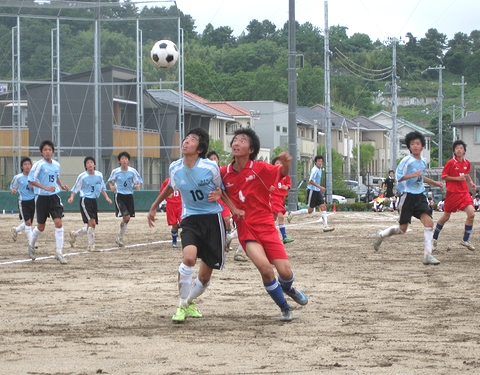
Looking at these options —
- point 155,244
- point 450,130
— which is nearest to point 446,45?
point 450,130

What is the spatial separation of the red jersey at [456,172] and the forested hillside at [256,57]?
979 inches

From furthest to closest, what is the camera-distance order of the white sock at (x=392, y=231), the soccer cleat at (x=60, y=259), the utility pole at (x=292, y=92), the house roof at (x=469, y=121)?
the house roof at (x=469, y=121) → the utility pole at (x=292, y=92) → the white sock at (x=392, y=231) → the soccer cleat at (x=60, y=259)

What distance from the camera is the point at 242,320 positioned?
820cm

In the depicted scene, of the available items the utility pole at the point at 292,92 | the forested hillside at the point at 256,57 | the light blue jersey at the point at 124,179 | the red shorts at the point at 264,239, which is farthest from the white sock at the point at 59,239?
the forested hillside at the point at 256,57

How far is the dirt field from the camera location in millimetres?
6199

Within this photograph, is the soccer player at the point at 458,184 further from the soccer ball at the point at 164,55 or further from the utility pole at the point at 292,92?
the utility pole at the point at 292,92

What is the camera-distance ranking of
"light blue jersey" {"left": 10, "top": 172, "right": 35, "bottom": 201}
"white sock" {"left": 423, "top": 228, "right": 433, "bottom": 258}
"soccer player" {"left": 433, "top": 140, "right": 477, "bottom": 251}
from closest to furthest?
"white sock" {"left": 423, "top": 228, "right": 433, "bottom": 258} → "soccer player" {"left": 433, "top": 140, "right": 477, "bottom": 251} → "light blue jersey" {"left": 10, "top": 172, "right": 35, "bottom": 201}

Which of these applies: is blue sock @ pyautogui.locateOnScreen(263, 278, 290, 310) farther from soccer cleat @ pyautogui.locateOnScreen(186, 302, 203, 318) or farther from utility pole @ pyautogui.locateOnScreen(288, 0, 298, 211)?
utility pole @ pyautogui.locateOnScreen(288, 0, 298, 211)

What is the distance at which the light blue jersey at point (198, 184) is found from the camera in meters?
8.23

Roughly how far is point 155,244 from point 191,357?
12.6m

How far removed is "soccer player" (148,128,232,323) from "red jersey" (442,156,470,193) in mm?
8145

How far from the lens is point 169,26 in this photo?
38844mm

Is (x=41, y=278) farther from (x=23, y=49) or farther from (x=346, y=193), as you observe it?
(x=346, y=193)

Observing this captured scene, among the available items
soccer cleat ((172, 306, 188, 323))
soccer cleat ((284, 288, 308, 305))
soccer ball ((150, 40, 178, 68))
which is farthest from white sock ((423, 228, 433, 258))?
soccer ball ((150, 40, 178, 68))
